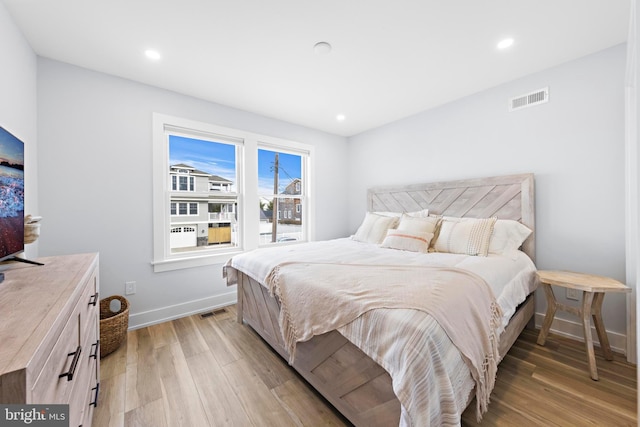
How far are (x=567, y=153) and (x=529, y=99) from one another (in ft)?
2.12

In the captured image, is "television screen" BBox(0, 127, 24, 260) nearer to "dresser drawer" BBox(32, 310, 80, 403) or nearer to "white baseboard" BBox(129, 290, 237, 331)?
"dresser drawer" BBox(32, 310, 80, 403)

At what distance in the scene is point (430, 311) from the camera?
3.69ft

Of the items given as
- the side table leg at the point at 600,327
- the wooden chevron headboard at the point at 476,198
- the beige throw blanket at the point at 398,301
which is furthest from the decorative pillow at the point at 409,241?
the side table leg at the point at 600,327

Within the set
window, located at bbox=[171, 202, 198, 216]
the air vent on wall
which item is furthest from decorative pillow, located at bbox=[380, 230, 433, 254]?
window, located at bbox=[171, 202, 198, 216]

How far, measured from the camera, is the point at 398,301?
1207 millimetres

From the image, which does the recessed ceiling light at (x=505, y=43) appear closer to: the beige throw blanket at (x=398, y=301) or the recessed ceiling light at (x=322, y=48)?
the recessed ceiling light at (x=322, y=48)

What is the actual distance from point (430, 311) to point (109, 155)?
9.98 feet

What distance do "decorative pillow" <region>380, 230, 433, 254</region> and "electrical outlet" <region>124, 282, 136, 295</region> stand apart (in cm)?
264

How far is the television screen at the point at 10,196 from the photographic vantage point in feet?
3.84

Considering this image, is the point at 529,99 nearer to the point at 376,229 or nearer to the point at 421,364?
the point at 376,229

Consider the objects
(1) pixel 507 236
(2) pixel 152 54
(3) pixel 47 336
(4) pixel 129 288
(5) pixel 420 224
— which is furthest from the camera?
(5) pixel 420 224

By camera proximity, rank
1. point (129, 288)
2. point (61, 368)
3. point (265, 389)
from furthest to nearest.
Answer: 1. point (129, 288)
2. point (265, 389)
3. point (61, 368)

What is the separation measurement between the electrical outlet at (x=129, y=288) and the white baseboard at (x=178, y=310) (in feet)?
0.75

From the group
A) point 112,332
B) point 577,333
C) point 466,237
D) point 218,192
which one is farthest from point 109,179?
point 577,333
